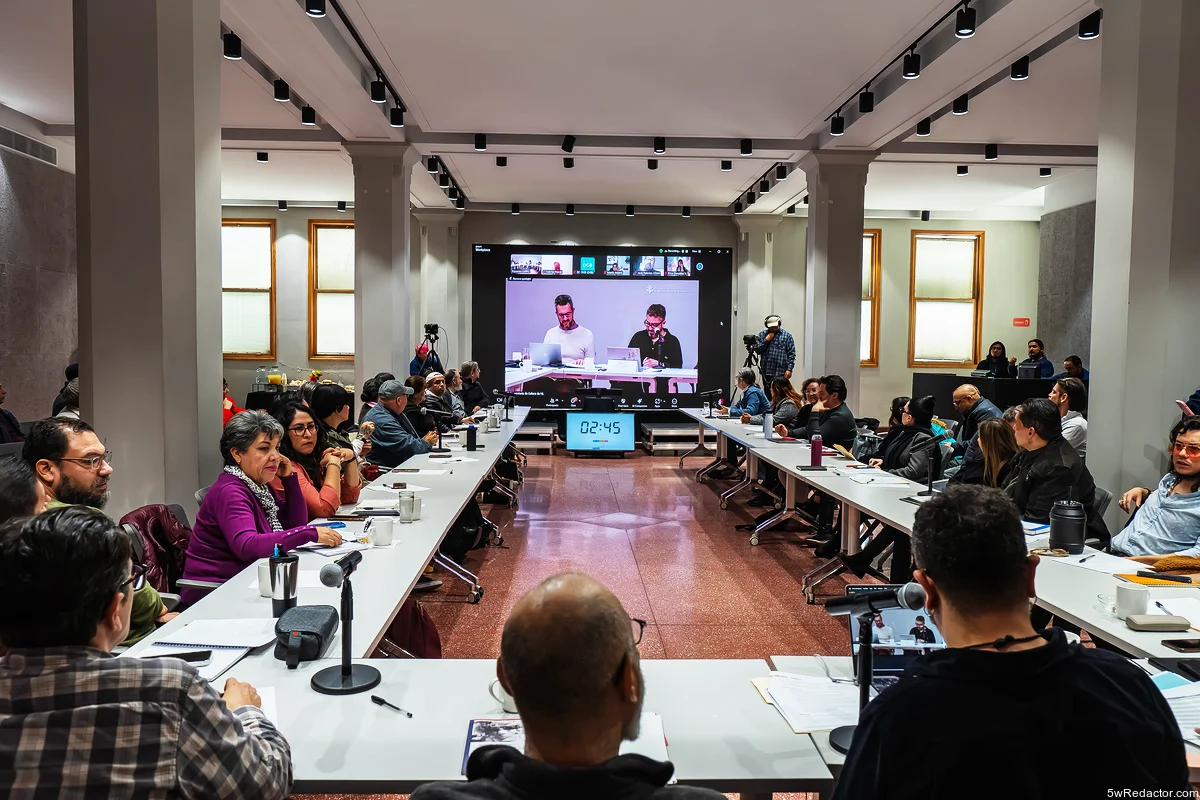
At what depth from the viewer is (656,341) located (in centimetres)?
1351

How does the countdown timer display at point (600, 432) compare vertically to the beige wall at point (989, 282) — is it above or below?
below

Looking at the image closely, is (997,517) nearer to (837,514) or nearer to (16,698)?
(16,698)

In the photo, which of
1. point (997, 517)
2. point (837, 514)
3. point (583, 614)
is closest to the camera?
point (583, 614)

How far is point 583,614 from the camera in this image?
Result: 97cm

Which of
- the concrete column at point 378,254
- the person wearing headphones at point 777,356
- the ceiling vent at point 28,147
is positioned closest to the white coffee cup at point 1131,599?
the concrete column at point 378,254

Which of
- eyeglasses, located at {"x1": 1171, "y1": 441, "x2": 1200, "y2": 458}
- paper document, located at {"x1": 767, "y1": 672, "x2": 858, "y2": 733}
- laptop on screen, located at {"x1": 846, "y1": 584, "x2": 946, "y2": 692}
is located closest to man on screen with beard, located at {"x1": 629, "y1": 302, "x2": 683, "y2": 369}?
eyeglasses, located at {"x1": 1171, "y1": 441, "x2": 1200, "y2": 458}

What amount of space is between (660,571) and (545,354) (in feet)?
26.3

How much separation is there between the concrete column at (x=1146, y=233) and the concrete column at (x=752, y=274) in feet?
28.6

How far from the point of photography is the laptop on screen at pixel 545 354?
13.4 meters

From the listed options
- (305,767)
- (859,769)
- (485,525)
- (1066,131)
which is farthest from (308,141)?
(859,769)

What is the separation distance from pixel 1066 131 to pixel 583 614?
29.9ft

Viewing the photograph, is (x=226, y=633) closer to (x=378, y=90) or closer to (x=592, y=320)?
(x=378, y=90)

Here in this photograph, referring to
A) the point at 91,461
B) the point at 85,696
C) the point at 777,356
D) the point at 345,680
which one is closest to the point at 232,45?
the point at 91,461

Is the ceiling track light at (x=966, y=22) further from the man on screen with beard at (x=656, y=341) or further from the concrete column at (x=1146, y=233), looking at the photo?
the man on screen with beard at (x=656, y=341)
